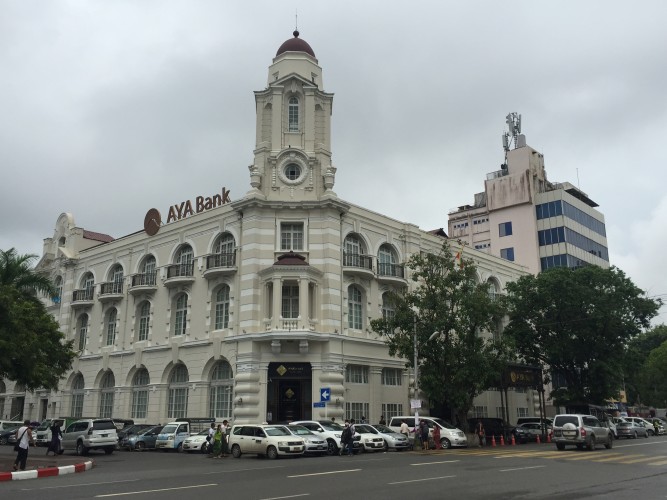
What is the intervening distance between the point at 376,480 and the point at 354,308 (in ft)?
73.3

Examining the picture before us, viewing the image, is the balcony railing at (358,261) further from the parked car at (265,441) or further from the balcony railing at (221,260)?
the parked car at (265,441)

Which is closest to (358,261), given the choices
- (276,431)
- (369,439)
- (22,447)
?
(369,439)

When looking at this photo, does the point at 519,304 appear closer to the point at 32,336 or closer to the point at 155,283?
the point at 155,283

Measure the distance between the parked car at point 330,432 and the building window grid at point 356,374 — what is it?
695 centimetres

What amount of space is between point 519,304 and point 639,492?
3167 cm

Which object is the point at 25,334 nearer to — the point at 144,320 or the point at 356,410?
the point at 144,320

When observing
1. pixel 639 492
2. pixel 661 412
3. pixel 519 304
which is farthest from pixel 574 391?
pixel 661 412

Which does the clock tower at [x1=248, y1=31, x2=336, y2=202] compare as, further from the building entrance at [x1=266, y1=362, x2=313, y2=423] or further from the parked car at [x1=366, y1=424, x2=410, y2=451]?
the parked car at [x1=366, y1=424, x2=410, y2=451]

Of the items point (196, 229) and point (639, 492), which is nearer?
point (639, 492)

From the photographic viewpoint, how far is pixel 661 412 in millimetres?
93688

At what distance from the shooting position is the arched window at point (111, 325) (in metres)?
44.8

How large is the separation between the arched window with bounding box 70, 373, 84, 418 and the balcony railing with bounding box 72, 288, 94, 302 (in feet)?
18.6

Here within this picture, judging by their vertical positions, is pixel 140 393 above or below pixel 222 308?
below

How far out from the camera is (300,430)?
2786cm
